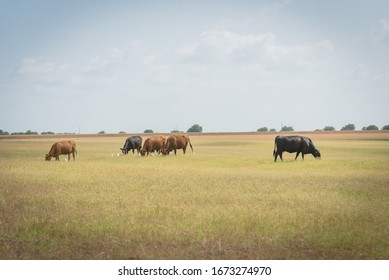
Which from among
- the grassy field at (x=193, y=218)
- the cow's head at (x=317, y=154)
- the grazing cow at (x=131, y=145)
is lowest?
the grassy field at (x=193, y=218)

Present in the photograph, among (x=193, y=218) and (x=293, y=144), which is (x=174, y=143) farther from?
(x=193, y=218)

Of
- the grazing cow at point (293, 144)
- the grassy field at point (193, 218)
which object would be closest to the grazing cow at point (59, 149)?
the grassy field at point (193, 218)

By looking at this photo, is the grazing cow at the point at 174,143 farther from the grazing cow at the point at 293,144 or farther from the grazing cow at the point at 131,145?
the grazing cow at the point at 293,144

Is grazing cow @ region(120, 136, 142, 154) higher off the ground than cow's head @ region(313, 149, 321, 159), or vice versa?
grazing cow @ region(120, 136, 142, 154)

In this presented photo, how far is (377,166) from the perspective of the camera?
24906mm

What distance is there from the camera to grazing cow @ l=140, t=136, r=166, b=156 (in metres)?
37.4

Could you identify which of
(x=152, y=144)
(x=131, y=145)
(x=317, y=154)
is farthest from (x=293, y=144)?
(x=131, y=145)

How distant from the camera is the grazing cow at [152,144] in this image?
37409 millimetres

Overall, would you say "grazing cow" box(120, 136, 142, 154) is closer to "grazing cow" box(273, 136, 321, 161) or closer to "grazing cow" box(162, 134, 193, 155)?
"grazing cow" box(162, 134, 193, 155)

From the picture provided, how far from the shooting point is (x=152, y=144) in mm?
38031

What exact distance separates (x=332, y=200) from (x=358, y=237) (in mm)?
4603

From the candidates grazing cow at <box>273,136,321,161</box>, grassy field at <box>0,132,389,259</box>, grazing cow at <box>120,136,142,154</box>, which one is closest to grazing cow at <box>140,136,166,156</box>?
grazing cow at <box>120,136,142,154</box>

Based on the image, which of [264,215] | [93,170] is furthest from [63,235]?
[93,170]
